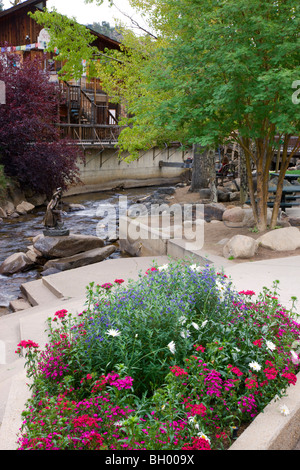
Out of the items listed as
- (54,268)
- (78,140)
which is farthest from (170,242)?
(78,140)

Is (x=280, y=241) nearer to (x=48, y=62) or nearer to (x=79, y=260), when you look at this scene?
(x=79, y=260)

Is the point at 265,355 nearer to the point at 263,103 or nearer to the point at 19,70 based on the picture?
the point at 263,103

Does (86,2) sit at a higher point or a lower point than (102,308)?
higher

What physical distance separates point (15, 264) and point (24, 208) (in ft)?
24.2

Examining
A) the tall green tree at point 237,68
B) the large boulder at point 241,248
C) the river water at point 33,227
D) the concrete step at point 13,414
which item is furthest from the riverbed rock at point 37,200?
the concrete step at point 13,414

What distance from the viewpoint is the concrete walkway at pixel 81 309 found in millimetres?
2768

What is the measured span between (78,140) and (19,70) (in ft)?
17.9

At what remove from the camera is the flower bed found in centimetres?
248

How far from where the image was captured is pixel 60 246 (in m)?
9.73

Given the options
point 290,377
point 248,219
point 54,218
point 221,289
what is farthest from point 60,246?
point 290,377

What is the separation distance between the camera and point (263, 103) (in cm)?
751

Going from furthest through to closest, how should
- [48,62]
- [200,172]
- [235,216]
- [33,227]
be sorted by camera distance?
[48,62] < [200,172] < [33,227] < [235,216]

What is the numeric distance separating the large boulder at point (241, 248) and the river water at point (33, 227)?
3.48m

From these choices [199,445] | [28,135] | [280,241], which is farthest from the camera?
[28,135]
